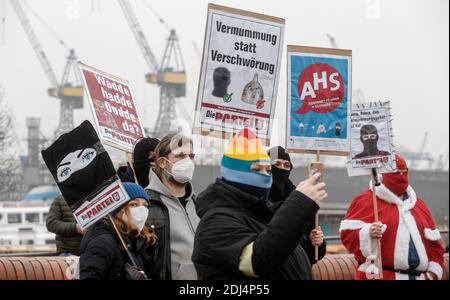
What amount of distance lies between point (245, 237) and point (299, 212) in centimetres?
34

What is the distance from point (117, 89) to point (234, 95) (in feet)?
5.71

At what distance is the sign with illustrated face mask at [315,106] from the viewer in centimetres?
832

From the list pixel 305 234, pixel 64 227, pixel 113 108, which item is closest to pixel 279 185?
pixel 305 234

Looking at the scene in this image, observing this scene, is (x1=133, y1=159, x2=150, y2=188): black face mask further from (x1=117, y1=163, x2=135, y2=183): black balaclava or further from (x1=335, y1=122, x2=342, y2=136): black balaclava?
(x1=335, y1=122, x2=342, y2=136): black balaclava

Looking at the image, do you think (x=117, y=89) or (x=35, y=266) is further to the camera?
(x=35, y=266)

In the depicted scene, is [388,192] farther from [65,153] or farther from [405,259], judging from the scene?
[65,153]

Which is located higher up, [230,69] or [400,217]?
[230,69]

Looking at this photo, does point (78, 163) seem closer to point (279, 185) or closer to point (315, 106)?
point (279, 185)

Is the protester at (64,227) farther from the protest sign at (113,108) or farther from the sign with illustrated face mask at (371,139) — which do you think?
the sign with illustrated face mask at (371,139)

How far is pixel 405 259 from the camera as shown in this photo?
9383 mm
